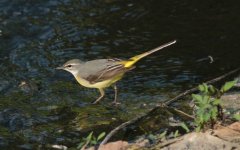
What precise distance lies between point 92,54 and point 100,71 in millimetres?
1361

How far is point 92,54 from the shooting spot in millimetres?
10344

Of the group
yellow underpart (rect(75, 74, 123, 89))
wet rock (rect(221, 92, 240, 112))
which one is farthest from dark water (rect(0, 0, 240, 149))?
wet rock (rect(221, 92, 240, 112))

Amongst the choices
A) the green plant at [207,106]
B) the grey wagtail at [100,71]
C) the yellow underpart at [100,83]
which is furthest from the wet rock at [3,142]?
the green plant at [207,106]

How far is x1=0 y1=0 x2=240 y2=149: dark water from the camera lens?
8211 millimetres

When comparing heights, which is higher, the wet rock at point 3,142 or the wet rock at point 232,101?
the wet rock at point 232,101

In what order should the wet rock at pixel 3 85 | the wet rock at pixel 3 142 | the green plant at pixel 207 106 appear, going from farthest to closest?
the wet rock at pixel 3 85, the wet rock at pixel 3 142, the green plant at pixel 207 106

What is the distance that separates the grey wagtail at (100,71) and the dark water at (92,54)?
0.77 feet

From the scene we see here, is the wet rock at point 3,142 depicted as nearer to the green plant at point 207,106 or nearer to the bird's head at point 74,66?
the bird's head at point 74,66

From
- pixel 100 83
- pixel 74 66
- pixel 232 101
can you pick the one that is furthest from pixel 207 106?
pixel 74 66

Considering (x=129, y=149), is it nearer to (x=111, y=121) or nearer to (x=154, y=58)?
(x=111, y=121)

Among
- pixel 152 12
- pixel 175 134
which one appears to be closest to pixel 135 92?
pixel 175 134

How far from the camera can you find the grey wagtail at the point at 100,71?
8898 millimetres

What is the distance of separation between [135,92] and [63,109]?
1.08 metres

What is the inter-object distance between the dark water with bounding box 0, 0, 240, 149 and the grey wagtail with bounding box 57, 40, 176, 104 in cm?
24
